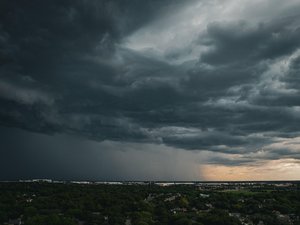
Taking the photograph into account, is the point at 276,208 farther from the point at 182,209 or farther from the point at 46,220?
the point at 46,220

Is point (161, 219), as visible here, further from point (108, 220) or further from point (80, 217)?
point (80, 217)

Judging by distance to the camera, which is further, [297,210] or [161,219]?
[297,210]

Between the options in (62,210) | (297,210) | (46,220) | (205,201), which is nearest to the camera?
(46,220)

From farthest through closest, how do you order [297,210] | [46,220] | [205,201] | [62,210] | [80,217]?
[205,201]
[297,210]
[62,210]
[80,217]
[46,220]

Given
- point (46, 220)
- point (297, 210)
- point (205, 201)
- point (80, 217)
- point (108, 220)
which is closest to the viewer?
point (46, 220)

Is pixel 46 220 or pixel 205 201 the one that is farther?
pixel 205 201

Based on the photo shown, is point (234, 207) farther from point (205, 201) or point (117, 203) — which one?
point (117, 203)

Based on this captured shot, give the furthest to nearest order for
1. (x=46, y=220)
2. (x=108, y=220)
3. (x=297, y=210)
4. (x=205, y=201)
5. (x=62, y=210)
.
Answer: (x=205, y=201)
(x=297, y=210)
(x=62, y=210)
(x=108, y=220)
(x=46, y=220)

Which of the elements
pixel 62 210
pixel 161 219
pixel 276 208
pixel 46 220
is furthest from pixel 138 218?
pixel 276 208

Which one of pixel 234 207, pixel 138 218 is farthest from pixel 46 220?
pixel 234 207
